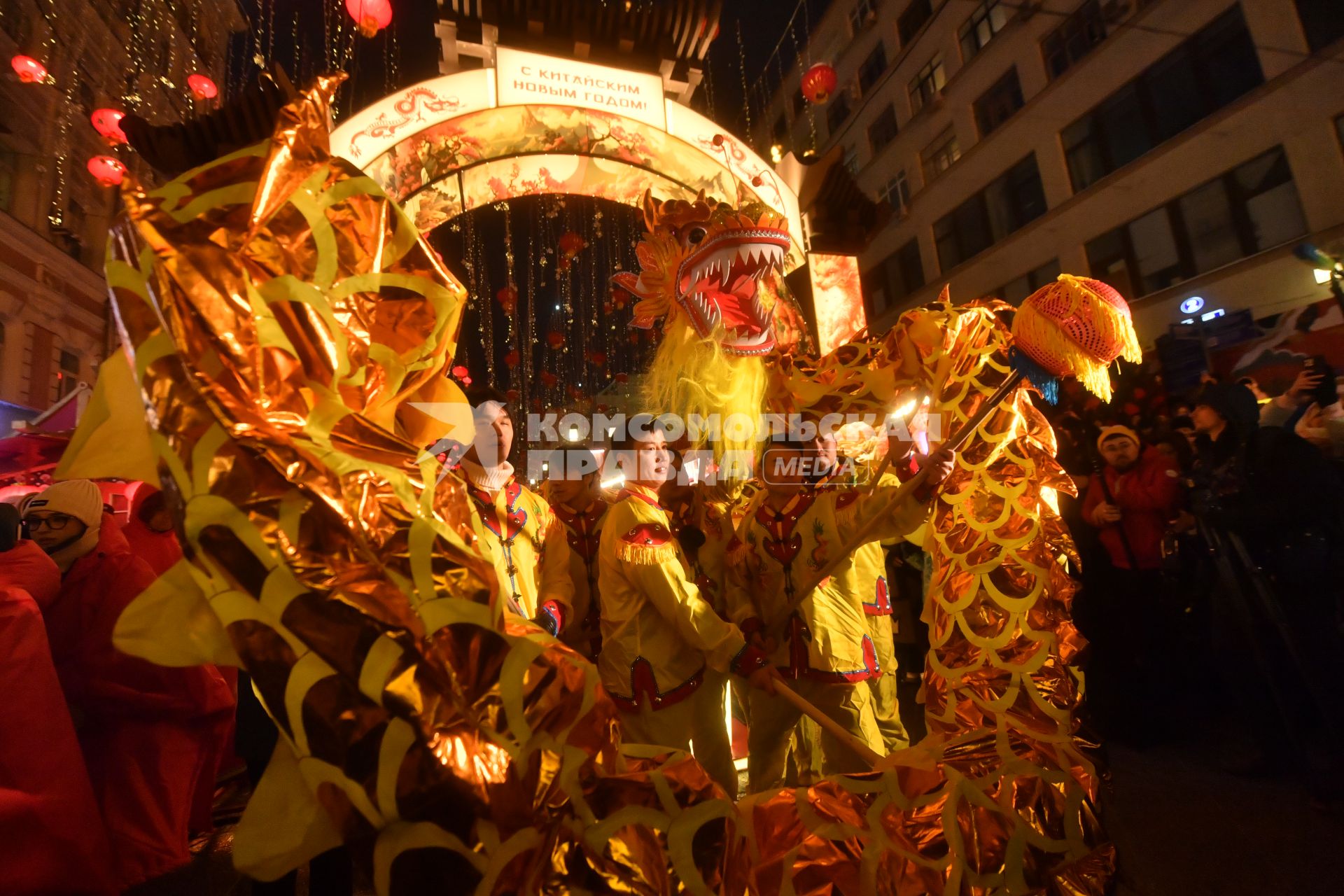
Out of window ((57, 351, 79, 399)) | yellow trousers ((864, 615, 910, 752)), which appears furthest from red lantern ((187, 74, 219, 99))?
yellow trousers ((864, 615, 910, 752))

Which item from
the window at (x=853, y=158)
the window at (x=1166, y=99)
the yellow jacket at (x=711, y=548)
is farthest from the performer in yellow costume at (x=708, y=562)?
the window at (x=853, y=158)

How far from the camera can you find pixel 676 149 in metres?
3.19

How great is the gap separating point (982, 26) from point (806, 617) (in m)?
16.1

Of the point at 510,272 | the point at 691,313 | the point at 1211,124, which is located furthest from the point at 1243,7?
the point at 691,313

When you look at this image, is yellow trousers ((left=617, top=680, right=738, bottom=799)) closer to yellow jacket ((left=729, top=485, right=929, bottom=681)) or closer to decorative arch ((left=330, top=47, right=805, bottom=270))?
yellow jacket ((left=729, top=485, right=929, bottom=681))

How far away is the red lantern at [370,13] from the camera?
10.7 ft

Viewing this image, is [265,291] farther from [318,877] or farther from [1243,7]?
[1243,7]

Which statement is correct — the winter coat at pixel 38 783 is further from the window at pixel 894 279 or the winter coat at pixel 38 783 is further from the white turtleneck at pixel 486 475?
the window at pixel 894 279

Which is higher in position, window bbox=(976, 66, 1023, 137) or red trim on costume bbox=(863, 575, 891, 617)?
window bbox=(976, 66, 1023, 137)

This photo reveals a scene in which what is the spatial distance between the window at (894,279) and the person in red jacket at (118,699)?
1632cm

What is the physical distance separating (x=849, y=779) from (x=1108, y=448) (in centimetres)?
322

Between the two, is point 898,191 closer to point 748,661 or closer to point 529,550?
point 529,550

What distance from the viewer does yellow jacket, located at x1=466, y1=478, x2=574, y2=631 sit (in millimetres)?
2486

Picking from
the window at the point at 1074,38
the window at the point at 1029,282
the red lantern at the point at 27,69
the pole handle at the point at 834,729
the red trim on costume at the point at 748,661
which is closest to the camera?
Answer: the pole handle at the point at 834,729
